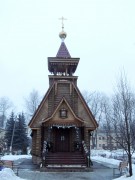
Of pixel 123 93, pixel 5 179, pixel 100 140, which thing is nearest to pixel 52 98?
pixel 123 93

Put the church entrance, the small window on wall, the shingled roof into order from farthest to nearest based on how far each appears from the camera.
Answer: the shingled roof
the church entrance
the small window on wall

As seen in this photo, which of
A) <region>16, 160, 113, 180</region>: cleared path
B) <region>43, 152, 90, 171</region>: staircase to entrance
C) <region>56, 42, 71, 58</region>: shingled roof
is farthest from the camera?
<region>56, 42, 71, 58</region>: shingled roof

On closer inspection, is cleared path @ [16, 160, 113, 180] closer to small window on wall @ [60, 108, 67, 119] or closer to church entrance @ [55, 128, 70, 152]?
church entrance @ [55, 128, 70, 152]

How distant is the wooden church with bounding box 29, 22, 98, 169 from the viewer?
20688mm

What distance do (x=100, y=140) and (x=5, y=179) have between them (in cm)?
8339

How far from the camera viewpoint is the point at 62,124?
21672 mm

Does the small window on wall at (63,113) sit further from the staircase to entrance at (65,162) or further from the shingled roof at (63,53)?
the shingled roof at (63,53)

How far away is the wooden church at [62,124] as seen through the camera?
20.7 metres

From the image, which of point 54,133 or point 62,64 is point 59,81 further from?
point 54,133

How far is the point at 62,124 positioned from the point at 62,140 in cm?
226

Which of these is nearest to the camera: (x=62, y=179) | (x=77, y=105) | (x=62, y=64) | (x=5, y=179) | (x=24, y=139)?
(x=5, y=179)

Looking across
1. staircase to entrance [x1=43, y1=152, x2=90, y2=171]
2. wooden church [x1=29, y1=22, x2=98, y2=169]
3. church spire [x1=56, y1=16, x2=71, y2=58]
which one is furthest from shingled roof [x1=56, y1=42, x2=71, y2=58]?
staircase to entrance [x1=43, y1=152, x2=90, y2=171]

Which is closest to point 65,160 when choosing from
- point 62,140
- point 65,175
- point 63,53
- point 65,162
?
point 65,162

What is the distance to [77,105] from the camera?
23.9m
